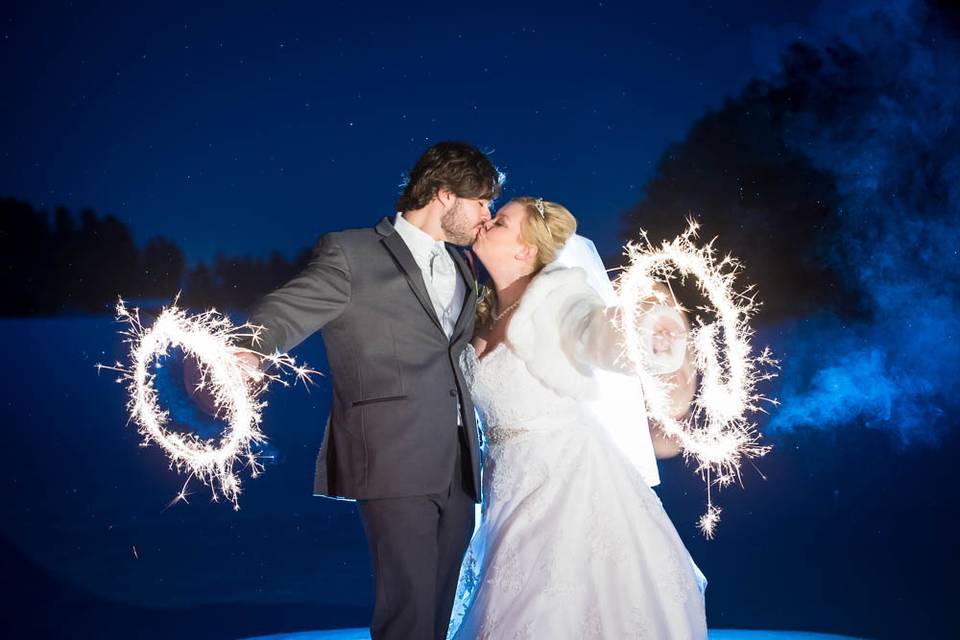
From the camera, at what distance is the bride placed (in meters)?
2.13

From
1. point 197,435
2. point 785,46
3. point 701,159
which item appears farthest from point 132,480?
point 785,46

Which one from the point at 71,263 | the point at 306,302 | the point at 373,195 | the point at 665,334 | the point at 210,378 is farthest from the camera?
the point at 373,195

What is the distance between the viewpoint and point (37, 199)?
5527 millimetres

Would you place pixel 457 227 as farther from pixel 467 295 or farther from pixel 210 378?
pixel 210 378

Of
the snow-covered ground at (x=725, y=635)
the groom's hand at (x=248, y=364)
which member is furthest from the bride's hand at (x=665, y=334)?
the snow-covered ground at (x=725, y=635)

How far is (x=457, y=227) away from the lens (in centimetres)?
256

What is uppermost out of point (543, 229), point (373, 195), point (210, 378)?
point (373, 195)

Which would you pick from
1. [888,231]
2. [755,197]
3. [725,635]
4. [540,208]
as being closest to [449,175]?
[540,208]

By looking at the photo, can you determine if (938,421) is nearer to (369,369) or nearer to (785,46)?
(785,46)

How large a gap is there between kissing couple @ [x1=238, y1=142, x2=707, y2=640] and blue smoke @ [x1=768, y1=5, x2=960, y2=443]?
188 inches

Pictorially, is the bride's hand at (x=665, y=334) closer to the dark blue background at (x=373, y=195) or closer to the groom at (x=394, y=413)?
the groom at (x=394, y=413)

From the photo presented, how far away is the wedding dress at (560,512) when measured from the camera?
2.13 meters

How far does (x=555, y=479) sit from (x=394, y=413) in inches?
19.5

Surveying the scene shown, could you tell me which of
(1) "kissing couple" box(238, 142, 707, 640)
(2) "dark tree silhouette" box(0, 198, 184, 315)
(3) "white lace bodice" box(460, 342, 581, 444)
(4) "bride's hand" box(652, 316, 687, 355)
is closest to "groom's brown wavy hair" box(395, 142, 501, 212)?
(1) "kissing couple" box(238, 142, 707, 640)
